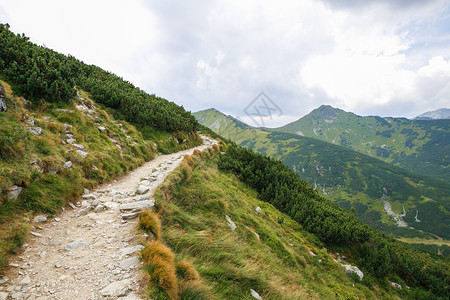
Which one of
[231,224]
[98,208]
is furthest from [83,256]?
[231,224]

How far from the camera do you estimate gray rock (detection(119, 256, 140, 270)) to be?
4742 mm

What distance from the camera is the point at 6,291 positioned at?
3.91 metres

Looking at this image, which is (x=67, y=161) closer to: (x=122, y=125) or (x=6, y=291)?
(x=6, y=291)

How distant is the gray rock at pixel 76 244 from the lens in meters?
5.49

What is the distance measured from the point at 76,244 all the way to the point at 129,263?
6.65 feet

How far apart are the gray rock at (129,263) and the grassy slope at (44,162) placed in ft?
7.97

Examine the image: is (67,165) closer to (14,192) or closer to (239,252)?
(14,192)

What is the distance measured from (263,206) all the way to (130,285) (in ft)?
44.0

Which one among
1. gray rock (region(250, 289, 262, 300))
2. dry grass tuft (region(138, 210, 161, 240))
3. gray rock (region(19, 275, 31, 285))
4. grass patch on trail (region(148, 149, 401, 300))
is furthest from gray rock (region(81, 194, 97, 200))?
gray rock (region(250, 289, 262, 300))

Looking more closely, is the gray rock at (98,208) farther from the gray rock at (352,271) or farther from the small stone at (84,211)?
the gray rock at (352,271)

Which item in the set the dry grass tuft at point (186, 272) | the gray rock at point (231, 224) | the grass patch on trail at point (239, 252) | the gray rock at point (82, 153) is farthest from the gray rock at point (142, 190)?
the dry grass tuft at point (186, 272)

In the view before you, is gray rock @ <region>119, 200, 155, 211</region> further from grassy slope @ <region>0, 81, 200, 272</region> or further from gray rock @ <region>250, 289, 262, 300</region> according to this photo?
gray rock @ <region>250, 289, 262, 300</region>

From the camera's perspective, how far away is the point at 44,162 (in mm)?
7941

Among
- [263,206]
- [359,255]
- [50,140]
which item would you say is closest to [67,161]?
[50,140]
